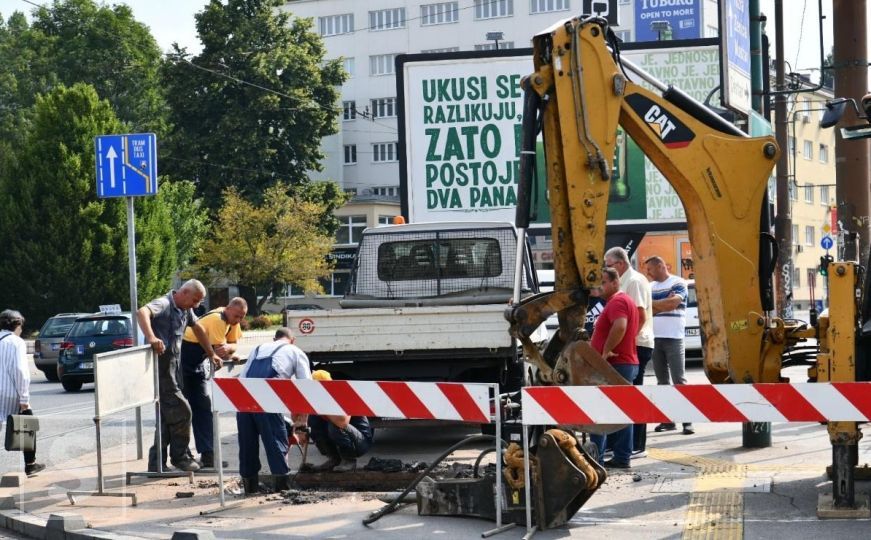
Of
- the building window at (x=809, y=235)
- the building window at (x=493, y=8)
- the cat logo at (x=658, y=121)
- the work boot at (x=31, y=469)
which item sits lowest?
the work boot at (x=31, y=469)

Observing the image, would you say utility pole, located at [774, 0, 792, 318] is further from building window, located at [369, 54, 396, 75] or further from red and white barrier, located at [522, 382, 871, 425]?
building window, located at [369, 54, 396, 75]

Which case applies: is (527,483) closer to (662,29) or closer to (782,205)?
(782,205)

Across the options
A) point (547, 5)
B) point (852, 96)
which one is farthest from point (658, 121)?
point (547, 5)

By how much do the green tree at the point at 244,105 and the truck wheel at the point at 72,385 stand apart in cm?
3587

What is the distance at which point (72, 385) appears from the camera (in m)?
24.9

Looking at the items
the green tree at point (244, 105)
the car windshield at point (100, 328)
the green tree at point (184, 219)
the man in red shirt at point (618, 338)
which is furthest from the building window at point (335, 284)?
the man in red shirt at point (618, 338)

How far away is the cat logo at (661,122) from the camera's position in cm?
929

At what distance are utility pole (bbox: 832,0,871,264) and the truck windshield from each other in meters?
3.88

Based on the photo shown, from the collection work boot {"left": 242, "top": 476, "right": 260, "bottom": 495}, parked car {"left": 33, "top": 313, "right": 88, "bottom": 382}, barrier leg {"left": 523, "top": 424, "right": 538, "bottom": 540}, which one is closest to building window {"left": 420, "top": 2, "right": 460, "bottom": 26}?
parked car {"left": 33, "top": 313, "right": 88, "bottom": 382}

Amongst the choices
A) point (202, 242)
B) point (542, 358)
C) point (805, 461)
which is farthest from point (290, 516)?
point (202, 242)

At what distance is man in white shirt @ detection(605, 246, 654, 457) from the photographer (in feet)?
39.8

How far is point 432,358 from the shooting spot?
42.3 ft

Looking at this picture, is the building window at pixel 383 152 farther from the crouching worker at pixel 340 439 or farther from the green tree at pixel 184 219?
the crouching worker at pixel 340 439

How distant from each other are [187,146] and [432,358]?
5147 centimetres
